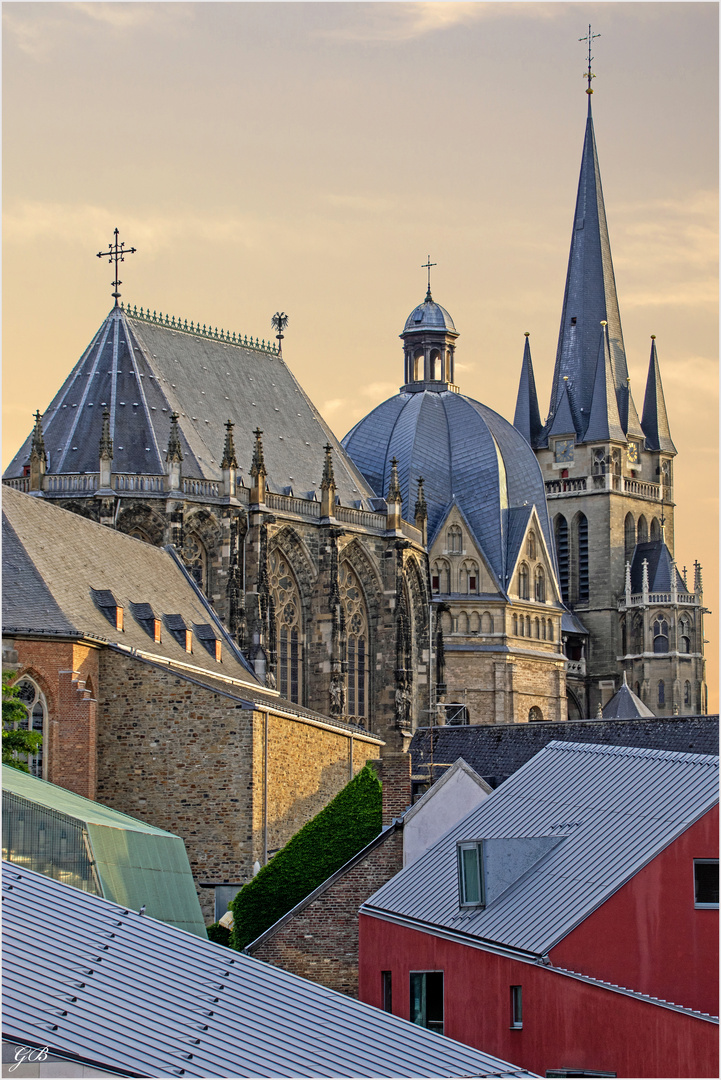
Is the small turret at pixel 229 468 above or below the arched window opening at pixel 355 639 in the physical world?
above

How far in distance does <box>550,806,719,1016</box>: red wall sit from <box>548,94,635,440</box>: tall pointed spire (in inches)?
3103

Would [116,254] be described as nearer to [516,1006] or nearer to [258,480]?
[258,480]

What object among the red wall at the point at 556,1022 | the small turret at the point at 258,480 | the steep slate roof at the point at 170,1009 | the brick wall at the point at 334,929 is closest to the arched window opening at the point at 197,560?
the small turret at the point at 258,480

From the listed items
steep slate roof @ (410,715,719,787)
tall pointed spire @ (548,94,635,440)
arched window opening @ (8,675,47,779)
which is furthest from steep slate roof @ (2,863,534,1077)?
tall pointed spire @ (548,94,635,440)

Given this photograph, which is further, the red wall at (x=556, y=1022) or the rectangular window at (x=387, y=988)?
the rectangular window at (x=387, y=988)

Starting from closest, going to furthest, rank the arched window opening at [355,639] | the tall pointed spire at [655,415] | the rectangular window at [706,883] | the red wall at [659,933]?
the red wall at [659,933] < the rectangular window at [706,883] < the arched window opening at [355,639] < the tall pointed spire at [655,415]

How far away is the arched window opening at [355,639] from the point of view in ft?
253

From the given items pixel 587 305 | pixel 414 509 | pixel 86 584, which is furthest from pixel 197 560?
pixel 587 305

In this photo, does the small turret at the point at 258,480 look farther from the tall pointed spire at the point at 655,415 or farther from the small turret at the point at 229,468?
the tall pointed spire at the point at 655,415

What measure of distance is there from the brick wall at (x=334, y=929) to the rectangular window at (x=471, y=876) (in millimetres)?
6471

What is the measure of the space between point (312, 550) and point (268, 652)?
6575 mm

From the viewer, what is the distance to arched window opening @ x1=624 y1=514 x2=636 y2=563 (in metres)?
108

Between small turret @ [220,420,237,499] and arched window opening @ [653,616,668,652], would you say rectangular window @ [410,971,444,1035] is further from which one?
arched window opening @ [653,616,668,652]

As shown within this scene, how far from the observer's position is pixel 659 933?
30.9m
